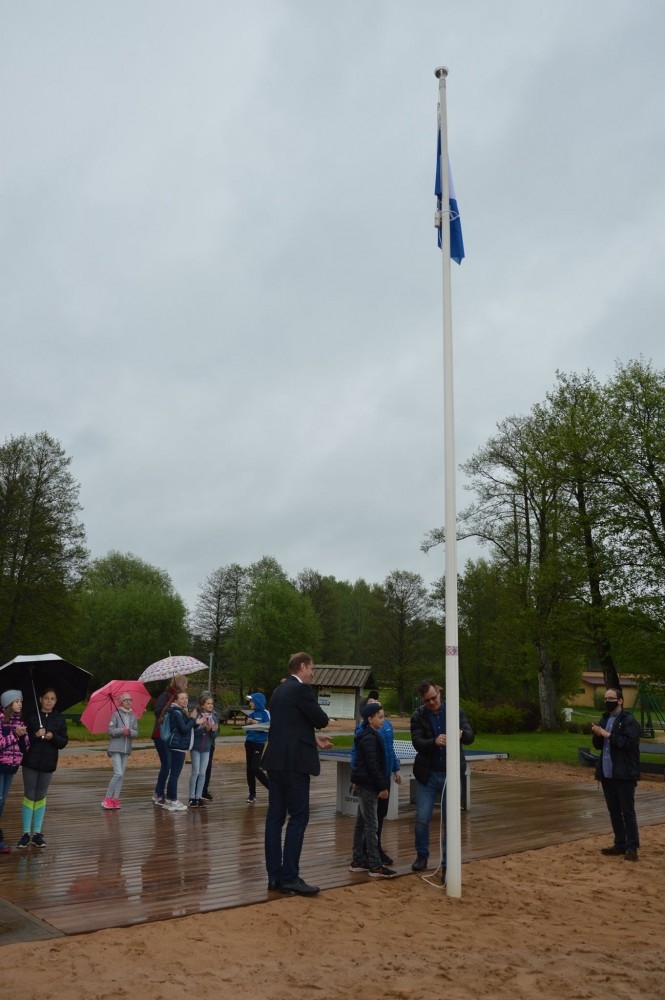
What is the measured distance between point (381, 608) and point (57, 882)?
54.2m

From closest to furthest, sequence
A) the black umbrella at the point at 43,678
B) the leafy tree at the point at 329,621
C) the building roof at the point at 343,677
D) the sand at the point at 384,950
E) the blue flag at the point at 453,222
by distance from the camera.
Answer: the sand at the point at 384,950
the blue flag at the point at 453,222
the black umbrella at the point at 43,678
the building roof at the point at 343,677
the leafy tree at the point at 329,621

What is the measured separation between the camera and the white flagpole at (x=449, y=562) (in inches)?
277

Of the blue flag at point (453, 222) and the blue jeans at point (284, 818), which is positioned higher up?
the blue flag at point (453, 222)

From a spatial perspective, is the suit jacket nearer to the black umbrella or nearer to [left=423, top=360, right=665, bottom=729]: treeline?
the black umbrella

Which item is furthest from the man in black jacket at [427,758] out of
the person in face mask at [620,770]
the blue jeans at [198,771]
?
the blue jeans at [198,771]

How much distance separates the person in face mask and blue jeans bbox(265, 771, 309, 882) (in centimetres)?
407

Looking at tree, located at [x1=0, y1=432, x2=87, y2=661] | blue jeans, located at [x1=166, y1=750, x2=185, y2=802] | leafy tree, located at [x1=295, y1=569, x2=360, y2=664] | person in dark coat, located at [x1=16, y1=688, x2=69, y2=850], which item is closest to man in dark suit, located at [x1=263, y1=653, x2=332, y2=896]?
person in dark coat, located at [x1=16, y1=688, x2=69, y2=850]

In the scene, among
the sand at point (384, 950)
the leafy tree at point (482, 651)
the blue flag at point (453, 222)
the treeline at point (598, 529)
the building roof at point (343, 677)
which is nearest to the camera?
the sand at point (384, 950)

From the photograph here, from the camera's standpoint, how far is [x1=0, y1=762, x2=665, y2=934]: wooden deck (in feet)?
21.6

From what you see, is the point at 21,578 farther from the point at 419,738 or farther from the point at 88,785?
the point at 419,738

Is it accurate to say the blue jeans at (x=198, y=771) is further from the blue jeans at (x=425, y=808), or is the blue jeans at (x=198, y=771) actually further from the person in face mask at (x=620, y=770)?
the person in face mask at (x=620, y=770)

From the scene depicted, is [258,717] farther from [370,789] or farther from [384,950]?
[384,950]

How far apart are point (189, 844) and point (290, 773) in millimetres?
3029

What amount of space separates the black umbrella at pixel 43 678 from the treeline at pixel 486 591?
60.4 feet
